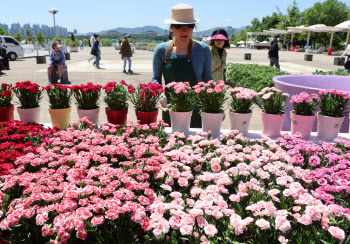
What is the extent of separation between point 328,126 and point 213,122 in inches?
41.2

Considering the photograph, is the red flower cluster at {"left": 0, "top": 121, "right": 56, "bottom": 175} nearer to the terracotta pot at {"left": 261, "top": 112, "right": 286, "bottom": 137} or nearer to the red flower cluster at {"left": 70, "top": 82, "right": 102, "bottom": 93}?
the red flower cluster at {"left": 70, "top": 82, "right": 102, "bottom": 93}

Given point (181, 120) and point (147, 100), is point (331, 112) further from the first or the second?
point (147, 100)

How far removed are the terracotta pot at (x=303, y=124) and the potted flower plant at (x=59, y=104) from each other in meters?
2.20

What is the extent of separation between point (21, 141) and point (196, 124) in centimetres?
184

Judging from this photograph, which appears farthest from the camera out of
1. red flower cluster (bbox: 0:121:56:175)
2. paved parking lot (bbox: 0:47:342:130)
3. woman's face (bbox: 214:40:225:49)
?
paved parking lot (bbox: 0:47:342:130)

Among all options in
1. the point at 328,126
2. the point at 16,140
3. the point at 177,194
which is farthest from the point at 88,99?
the point at 328,126

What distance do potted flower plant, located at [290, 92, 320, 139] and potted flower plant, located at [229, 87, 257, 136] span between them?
0.39 m

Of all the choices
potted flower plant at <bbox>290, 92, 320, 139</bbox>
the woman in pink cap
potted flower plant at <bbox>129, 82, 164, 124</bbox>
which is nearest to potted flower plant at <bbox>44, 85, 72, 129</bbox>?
potted flower plant at <bbox>129, 82, 164, 124</bbox>

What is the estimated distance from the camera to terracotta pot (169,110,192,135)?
8.80 feet

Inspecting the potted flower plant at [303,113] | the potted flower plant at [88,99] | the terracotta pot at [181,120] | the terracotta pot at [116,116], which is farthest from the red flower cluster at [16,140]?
the potted flower plant at [303,113]

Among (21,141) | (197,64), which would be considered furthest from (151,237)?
(197,64)

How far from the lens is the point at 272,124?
2.65 metres

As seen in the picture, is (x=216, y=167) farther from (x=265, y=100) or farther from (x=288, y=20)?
(x=288, y=20)

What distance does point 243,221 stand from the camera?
1.35 m
